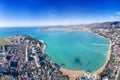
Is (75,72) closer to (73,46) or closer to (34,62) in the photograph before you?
(73,46)

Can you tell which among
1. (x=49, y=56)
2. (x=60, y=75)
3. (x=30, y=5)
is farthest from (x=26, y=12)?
(x=60, y=75)

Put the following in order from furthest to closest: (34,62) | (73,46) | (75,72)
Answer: (73,46) < (34,62) < (75,72)

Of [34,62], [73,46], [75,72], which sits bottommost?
[75,72]

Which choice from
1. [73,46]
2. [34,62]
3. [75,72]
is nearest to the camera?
[75,72]

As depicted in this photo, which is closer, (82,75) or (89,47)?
(82,75)

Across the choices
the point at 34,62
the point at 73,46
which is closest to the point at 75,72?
the point at 73,46

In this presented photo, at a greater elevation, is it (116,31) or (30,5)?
(30,5)

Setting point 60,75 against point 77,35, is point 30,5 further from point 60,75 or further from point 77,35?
point 60,75
